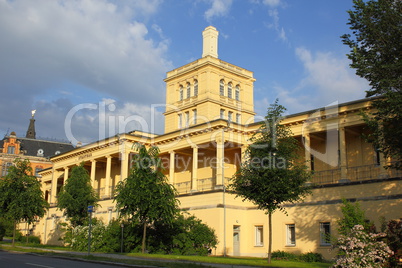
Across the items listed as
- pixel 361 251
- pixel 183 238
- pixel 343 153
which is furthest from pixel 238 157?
pixel 361 251

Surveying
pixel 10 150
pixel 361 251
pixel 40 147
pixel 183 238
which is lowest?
pixel 183 238

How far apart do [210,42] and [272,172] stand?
85.8ft

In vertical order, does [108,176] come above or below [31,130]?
below

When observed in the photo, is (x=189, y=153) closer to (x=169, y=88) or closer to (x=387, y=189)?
(x=169, y=88)

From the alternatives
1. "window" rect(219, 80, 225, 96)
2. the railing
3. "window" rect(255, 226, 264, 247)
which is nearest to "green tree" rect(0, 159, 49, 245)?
"window" rect(255, 226, 264, 247)

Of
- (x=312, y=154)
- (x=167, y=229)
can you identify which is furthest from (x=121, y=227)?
(x=312, y=154)

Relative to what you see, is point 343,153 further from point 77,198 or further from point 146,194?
point 77,198

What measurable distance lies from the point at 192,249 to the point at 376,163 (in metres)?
13.1

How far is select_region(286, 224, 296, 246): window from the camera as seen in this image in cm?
2956

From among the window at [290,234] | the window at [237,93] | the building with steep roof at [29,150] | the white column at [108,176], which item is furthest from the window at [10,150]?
the window at [290,234]

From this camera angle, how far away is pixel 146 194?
2508 centimetres

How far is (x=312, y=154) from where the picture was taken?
32094 mm

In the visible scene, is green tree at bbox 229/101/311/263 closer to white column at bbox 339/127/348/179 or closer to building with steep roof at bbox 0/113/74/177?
white column at bbox 339/127/348/179

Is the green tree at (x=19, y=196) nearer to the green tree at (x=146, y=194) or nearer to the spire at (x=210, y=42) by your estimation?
the green tree at (x=146, y=194)
